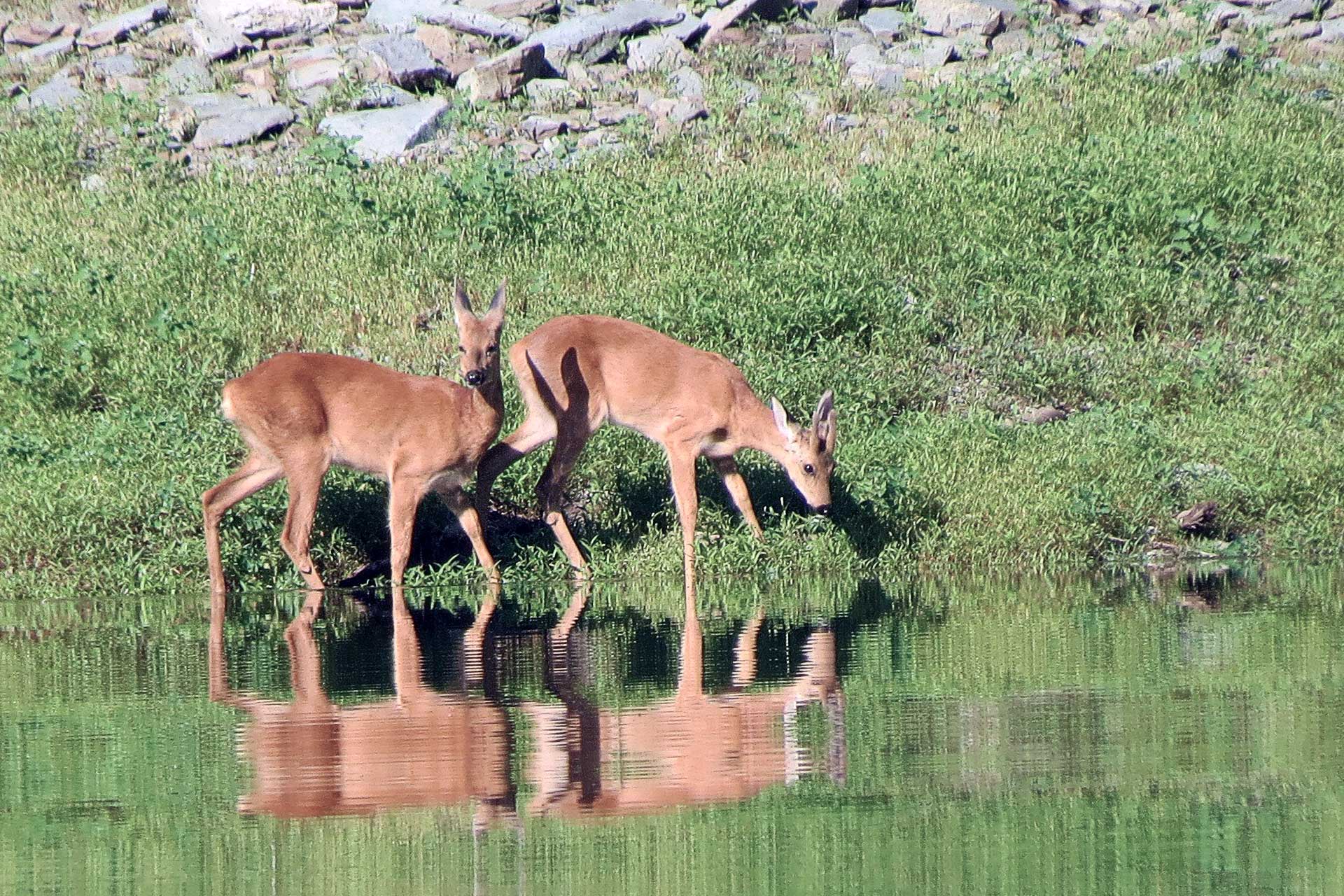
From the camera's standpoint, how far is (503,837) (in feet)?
17.6

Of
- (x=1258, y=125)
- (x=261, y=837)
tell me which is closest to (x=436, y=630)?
(x=261, y=837)

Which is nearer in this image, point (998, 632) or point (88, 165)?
point (998, 632)

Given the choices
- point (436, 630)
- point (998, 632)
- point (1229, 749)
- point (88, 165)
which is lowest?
point (88, 165)

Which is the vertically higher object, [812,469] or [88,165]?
[812,469]

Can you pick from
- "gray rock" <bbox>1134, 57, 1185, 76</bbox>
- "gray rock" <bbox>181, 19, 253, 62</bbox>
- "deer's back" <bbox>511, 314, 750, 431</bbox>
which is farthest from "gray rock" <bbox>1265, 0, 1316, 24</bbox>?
"deer's back" <bbox>511, 314, 750, 431</bbox>

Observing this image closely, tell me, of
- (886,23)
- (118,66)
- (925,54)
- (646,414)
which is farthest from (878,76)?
(646,414)

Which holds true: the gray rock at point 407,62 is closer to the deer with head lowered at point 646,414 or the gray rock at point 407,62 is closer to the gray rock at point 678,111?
the gray rock at point 678,111

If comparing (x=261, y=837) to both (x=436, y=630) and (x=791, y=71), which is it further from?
(x=791, y=71)

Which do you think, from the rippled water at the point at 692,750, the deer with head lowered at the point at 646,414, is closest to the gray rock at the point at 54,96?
the deer with head lowered at the point at 646,414

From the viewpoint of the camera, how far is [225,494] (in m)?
11.0

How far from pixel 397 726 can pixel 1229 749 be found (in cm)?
273

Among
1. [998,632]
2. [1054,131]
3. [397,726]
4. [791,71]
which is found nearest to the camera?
[397,726]

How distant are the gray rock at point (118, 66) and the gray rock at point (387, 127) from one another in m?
2.92

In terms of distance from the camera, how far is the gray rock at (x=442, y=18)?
19266mm
